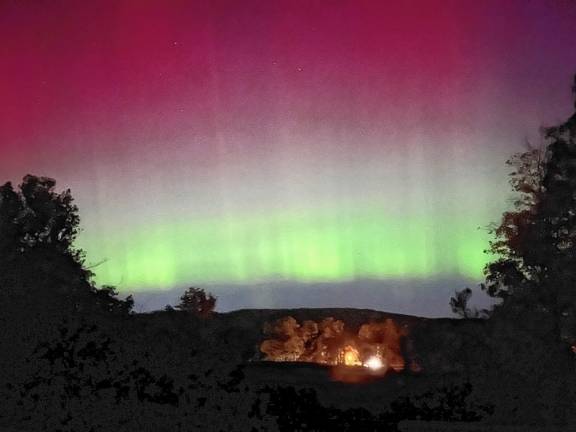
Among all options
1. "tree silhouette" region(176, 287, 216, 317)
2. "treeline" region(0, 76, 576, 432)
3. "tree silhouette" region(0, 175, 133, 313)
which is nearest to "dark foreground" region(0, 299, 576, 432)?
"treeline" region(0, 76, 576, 432)

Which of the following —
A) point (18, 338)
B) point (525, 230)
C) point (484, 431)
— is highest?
point (525, 230)

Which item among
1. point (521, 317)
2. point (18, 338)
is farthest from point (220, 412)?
point (521, 317)

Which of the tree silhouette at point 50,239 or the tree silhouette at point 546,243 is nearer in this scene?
the tree silhouette at point 546,243

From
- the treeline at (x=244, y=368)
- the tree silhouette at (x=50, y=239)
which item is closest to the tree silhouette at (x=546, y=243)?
the treeline at (x=244, y=368)

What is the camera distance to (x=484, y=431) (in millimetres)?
10508

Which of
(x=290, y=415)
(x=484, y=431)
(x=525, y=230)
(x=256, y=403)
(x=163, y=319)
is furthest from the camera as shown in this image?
(x=163, y=319)

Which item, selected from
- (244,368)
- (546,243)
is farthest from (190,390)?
(546,243)

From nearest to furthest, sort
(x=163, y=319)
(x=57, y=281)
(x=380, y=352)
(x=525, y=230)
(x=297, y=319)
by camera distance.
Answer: (x=525, y=230) → (x=57, y=281) → (x=163, y=319) → (x=380, y=352) → (x=297, y=319)

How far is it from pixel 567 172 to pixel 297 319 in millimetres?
21573

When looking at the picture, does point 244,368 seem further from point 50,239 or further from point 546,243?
point 50,239

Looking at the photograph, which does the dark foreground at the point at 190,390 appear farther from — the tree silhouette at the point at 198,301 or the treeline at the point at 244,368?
the tree silhouette at the point at 198,301

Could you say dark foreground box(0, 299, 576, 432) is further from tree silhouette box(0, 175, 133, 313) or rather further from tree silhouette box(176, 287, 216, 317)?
tree silhouette box(176, 287, 216, 317)

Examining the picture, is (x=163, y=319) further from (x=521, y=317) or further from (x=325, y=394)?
(x=521, y=317)

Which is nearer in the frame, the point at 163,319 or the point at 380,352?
the point at 163,319
